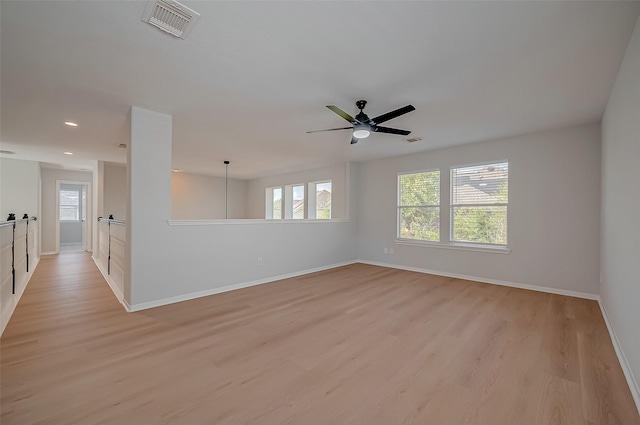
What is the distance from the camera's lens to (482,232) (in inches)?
192

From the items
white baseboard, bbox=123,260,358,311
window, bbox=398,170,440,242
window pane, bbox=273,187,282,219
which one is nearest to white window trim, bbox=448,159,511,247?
window, bbox=398,170,440,242

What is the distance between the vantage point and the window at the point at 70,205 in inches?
363

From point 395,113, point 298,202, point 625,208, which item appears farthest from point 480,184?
point 298,202

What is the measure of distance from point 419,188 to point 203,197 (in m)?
7.04

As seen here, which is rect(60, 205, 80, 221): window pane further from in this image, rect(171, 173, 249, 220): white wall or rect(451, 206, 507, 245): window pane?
rect(451, 206, 507, 245): window pane

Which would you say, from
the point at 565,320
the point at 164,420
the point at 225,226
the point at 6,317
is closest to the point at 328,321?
the point at 164,420

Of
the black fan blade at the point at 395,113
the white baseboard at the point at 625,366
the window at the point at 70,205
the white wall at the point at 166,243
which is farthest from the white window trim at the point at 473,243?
the window at the point at 70,205

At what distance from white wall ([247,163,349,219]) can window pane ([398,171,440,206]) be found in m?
1.38

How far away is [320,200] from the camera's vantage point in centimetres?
784

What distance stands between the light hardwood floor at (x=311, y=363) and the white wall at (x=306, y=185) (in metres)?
3.39

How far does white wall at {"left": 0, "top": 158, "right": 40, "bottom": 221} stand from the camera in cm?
636

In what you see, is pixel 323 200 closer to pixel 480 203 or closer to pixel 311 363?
pixel 480 203

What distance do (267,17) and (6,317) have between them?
4.01m

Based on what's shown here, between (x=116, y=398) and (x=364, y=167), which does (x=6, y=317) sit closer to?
(x=116, y=398)
